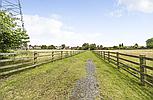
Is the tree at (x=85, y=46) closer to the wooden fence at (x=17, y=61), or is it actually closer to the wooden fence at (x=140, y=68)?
the wooden fence at (x=17, y=61)

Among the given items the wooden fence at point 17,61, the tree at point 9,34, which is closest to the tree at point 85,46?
the wooden fence at point 17,61

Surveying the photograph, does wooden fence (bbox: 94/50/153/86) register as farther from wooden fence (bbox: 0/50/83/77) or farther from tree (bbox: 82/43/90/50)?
tree (bbox: 82/43/90/50)

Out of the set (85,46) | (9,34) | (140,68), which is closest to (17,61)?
(9,34)

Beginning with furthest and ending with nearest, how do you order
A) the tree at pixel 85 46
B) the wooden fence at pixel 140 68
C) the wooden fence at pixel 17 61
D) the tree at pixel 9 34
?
the tree at pixel 85 46, the tree at pixel 9 34, the wooden fence at pixel 17 61, the wooden fence at pixel 140 68

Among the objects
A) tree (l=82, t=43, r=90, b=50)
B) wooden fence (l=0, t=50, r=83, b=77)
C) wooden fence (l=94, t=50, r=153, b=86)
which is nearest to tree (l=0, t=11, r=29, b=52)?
wooden fence (l=0, t=50, r=83, b=77)

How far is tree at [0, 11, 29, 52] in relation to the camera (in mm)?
16141

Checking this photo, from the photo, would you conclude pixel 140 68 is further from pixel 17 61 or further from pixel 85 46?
pixel 85 46

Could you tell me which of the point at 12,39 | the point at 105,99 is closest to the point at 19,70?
the point at 12,39

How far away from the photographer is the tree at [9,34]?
53.0ft

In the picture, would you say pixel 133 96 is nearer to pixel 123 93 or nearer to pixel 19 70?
pixel 123 93

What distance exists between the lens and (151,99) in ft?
20.2

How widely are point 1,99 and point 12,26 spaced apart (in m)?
12.2

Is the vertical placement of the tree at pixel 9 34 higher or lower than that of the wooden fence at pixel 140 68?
higher

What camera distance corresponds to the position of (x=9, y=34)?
16250mm
